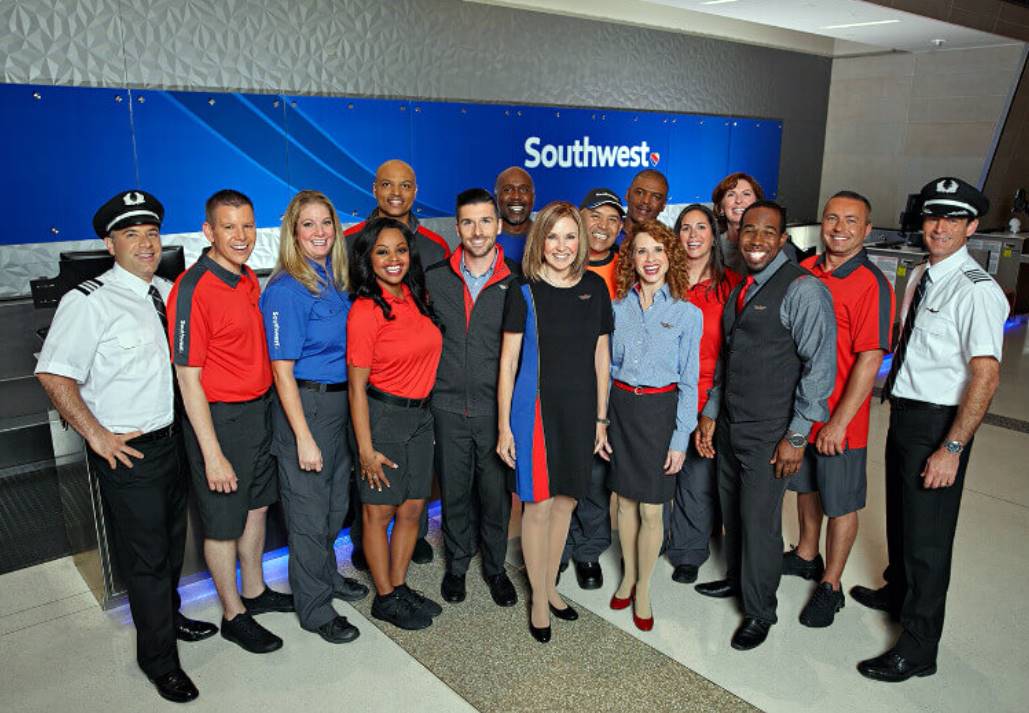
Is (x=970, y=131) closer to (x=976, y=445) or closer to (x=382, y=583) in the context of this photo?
(x=976, y=445)

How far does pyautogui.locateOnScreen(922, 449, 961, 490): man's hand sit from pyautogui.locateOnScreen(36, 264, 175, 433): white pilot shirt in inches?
97.1

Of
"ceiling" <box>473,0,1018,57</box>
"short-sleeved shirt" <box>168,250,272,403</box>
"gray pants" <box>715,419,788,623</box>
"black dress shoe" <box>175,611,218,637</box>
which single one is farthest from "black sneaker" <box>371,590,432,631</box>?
"ceiling" <box>473,0,1018,57</box>

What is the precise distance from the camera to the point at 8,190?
3.91m

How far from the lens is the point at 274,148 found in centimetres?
474

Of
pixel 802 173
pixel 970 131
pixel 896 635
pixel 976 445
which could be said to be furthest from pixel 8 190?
pixel 970 131

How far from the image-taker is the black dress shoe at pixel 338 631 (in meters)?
2.84

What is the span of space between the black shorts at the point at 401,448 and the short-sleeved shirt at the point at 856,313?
1.45 m

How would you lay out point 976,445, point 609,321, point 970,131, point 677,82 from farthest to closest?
point 970,131 < point 677,82 < point 976,445 < point 609,321

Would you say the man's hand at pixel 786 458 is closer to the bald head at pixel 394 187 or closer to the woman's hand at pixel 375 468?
the woman's hand at pixel 375 468

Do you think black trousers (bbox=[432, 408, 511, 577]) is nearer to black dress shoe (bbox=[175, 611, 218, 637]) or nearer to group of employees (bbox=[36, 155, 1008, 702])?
group of employees (bbox=[36, 155, 1008, 702])

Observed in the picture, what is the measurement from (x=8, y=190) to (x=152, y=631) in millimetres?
2626

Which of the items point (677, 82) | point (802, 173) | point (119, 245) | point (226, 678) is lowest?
point (226, 678)

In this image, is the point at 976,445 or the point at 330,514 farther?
the point at 976,445

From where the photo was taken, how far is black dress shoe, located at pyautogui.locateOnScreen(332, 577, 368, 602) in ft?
10.3
